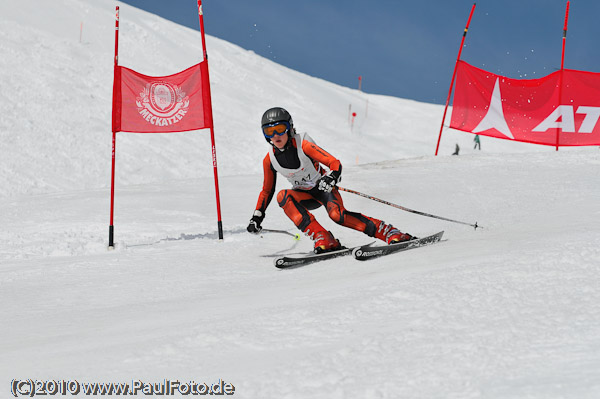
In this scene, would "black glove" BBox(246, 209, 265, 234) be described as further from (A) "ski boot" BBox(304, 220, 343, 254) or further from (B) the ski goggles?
(B) the ski goggles

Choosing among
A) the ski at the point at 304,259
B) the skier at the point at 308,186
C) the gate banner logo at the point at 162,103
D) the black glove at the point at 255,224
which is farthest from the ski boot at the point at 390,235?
the gate banner logo at the point at 162,103

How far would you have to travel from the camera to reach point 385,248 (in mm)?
5062

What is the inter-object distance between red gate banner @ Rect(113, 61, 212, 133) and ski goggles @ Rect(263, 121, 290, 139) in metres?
1.75

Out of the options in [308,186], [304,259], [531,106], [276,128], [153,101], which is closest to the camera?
[304,259]

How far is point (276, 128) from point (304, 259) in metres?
1.32

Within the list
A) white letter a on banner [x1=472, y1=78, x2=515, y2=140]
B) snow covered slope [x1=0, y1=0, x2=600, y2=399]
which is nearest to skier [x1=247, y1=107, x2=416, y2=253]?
snow covered slope [x1=0, y1=0, x2=600, y2=399]

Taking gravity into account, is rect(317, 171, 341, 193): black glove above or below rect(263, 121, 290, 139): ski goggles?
below

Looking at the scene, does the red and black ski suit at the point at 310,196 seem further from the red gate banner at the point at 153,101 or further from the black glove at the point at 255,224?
the red gate banner at the point at 153,101

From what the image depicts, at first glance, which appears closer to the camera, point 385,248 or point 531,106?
point 385,248

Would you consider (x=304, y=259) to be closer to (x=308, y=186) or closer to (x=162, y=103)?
(x=308, y=186)

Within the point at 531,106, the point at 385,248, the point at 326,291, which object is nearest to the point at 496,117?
the point at 531,106

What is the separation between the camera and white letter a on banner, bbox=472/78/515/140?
12.1 meters

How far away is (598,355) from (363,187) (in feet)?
26.8

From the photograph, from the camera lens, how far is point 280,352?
233 centimetres
